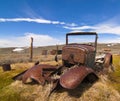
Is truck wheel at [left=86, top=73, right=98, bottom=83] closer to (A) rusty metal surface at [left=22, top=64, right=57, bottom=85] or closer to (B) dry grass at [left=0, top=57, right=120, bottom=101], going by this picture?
(B) dry grass at [left=0, top=57, right=120, bottom=101]

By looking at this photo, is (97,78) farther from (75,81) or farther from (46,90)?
(46,90)

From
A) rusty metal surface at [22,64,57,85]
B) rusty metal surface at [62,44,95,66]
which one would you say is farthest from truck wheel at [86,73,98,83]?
rusty metal surface at [22,64,57,85]

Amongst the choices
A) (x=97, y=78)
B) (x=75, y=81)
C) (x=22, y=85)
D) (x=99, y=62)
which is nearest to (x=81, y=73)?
(x=75, y=81)

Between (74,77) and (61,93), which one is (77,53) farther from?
(61,93)

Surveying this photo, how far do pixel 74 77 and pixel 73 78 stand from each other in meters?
0.07

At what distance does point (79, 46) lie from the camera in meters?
10.7

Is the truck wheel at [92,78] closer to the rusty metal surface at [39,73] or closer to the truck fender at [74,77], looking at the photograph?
the truck fender at [74,77]

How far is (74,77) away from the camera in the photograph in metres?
8.52

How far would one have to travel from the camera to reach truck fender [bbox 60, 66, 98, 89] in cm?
819

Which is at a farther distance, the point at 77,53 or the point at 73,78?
the point at 77,53

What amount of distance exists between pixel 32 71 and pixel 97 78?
10.5ft

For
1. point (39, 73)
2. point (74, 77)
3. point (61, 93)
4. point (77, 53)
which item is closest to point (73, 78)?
point (74, 77)

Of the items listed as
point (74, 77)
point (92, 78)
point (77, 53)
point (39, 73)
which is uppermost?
point (77, 53)

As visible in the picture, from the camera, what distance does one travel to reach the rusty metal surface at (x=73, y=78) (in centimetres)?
819
